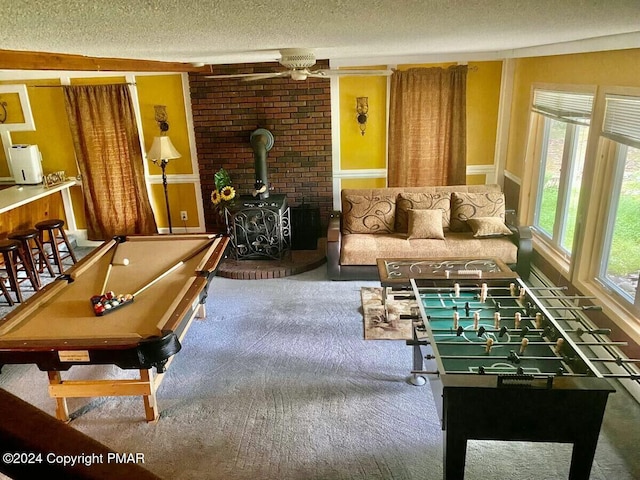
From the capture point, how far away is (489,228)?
4758mm

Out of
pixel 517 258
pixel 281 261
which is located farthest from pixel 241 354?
pixel 517 258

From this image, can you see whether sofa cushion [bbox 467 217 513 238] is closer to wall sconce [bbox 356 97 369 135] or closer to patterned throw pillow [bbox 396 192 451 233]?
patterned throw pillow [bbox 396 192 451 233]

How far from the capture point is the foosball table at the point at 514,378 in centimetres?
188

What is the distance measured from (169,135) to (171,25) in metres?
5.18

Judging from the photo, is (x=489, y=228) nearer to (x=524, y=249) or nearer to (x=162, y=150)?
(x=524, y=249)

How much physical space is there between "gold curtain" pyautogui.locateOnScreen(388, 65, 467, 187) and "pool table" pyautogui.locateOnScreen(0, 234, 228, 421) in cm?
285

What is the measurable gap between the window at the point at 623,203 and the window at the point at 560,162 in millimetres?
418

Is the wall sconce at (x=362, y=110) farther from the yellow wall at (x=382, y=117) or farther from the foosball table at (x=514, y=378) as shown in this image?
the foosball table at (x=514, y=378)

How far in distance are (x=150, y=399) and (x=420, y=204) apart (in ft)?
10.9

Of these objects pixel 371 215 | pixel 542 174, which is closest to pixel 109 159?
pixel 371 215

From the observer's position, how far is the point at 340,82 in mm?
5594

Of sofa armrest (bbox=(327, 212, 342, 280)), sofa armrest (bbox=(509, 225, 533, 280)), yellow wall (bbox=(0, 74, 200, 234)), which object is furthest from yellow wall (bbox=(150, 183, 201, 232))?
sofa armrest (bbox=(509, 225, 533, 280))

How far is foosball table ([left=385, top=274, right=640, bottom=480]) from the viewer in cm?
188

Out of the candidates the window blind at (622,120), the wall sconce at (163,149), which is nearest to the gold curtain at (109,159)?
the wall sconce at (163,149)
